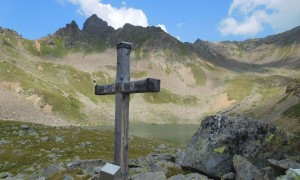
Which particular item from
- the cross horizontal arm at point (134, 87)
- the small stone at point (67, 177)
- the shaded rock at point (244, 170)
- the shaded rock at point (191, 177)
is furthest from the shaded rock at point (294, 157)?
the small stone at point (67, 177)

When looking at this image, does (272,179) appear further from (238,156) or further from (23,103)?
(23,103)

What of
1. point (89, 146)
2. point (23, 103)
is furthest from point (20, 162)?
point (23, 103)

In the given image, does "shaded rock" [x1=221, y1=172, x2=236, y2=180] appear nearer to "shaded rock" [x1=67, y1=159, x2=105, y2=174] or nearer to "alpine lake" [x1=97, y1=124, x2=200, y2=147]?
"shaded rock" [x1=67, y1=159, x2=105, y2=174]

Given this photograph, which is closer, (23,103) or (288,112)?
(288,112)

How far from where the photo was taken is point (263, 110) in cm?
15725

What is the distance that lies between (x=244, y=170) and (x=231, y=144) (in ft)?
7.31

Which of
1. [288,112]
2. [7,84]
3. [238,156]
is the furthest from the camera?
[7,84]

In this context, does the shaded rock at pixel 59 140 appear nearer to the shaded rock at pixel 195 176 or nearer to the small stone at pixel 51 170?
the small stone at pixel 51 170

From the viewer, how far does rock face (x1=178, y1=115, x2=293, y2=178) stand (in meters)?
15.8

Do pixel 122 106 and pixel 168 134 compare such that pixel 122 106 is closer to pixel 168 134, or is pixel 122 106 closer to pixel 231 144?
pixel 231 144

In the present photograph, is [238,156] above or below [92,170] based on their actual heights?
above

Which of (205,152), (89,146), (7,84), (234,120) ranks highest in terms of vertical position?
(7,84)

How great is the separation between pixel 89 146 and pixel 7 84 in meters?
165

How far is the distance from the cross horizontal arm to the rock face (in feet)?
18.6
